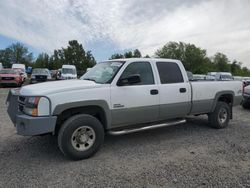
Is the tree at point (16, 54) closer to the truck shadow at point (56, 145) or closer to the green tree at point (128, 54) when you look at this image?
the green tree at point (128, 54)

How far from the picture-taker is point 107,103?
4.39 metres

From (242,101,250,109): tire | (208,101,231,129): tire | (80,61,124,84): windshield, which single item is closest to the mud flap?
(80,61,124,84): windshield

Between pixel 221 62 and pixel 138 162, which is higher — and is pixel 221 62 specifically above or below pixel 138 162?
above

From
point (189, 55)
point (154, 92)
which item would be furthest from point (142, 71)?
point (189, 55)

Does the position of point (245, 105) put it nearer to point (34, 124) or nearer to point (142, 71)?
point (142, 71)

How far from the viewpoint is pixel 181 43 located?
244 ft

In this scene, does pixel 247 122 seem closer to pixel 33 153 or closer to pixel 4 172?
pixel 33 153

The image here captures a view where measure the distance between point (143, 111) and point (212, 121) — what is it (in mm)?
2631

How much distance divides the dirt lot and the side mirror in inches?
53.8

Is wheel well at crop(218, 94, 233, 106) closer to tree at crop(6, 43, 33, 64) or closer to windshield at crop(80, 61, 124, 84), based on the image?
windshield at crop(80, 61, 124, 84)

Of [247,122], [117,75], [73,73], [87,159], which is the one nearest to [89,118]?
[87,159]

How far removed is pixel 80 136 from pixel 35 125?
809 mm

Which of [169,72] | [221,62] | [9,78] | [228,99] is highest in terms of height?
[221,62]

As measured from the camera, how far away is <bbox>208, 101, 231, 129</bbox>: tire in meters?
6.41
